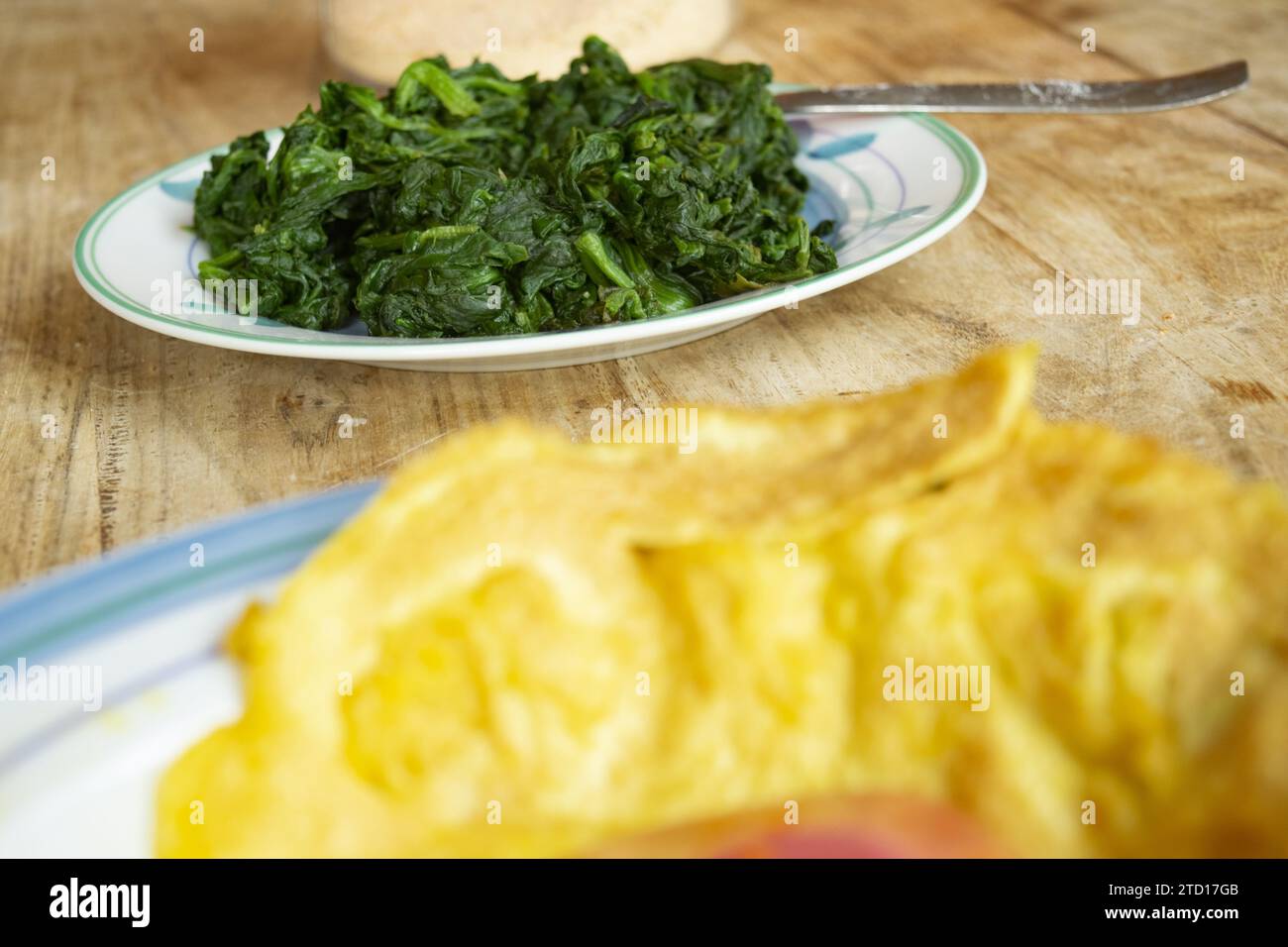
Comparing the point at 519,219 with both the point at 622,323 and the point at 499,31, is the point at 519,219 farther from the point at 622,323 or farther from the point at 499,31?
the point at 499,31

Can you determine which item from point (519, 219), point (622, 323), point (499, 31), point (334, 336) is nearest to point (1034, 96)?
point (499, 31)

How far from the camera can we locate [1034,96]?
292cm

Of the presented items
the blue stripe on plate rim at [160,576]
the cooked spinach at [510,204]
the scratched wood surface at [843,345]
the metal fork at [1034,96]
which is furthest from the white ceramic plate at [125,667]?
the metal fork at [1034,96]

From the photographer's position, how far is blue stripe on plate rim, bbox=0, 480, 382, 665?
105cm

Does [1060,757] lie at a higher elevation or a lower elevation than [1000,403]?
lower

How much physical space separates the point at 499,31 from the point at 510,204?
1285mm

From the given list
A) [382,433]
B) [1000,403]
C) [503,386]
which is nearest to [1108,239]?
[503,386]

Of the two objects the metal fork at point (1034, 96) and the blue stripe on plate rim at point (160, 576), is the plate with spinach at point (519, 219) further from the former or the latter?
the blue stripe on plate rim at point (160, 576)

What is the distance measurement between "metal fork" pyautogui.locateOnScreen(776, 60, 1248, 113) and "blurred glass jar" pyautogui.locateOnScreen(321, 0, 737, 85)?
638 millimetres

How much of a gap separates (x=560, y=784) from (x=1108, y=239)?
6.27ft

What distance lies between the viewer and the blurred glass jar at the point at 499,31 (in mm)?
3232
